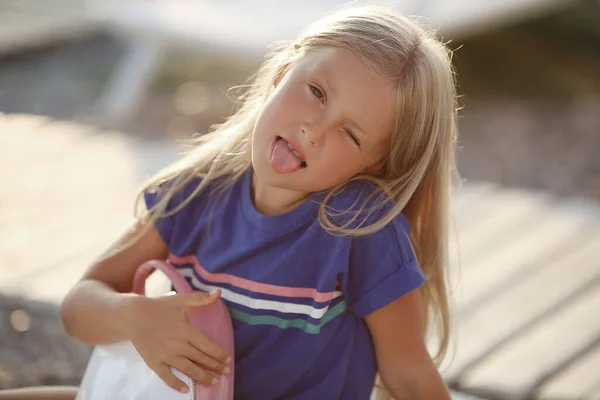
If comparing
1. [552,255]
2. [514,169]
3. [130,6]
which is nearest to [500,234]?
[552,255]

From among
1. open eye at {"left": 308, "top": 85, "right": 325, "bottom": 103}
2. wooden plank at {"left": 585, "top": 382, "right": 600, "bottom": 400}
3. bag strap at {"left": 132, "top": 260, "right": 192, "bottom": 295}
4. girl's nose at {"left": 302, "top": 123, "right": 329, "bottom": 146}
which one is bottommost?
wooden plank at {"left": 585, "top": 382, "right": 600, "bottom": 400}

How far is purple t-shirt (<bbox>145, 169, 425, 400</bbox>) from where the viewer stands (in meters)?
1.29

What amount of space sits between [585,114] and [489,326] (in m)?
2.06

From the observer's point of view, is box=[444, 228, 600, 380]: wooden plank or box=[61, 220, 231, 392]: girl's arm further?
box=[444, 228, 600, 380]: wooden plank

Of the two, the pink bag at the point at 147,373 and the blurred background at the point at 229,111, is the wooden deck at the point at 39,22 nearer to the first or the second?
the blurred background at the point at 229,111

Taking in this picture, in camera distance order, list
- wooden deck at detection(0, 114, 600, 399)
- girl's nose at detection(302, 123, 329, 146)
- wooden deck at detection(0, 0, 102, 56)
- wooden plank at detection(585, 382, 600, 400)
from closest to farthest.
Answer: girl's nose at detection(302, 123, 329, 146) < wooden plank at detection(585, 382, 600, 400) < wooden deck at detection(0, 114, 600, 399) < wooden deck at detection(0, 0, 102, 56)

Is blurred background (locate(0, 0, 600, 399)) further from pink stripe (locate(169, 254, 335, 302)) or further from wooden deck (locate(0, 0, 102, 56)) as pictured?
pink stripe (locate(169, 254, 335, 302))

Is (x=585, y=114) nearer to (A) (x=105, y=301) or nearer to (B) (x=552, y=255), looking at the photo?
(B) (x=552, y=255)

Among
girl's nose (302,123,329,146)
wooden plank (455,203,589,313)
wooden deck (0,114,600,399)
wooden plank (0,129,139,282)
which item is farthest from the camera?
wooden plank (0,129,139,282)

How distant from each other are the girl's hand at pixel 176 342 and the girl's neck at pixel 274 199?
0.17 meters

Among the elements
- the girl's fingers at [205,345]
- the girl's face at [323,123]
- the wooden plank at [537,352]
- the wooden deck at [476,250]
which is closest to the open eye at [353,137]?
the girl's face at [323,123]

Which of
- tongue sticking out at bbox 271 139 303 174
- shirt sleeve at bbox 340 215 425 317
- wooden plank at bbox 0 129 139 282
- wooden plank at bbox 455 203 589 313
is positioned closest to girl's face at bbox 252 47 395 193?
tongue sticking out at bbox 271 139 303 174

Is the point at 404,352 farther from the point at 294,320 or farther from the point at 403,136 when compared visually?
the point at 403,136

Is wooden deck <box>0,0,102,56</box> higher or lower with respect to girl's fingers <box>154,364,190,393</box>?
lower
